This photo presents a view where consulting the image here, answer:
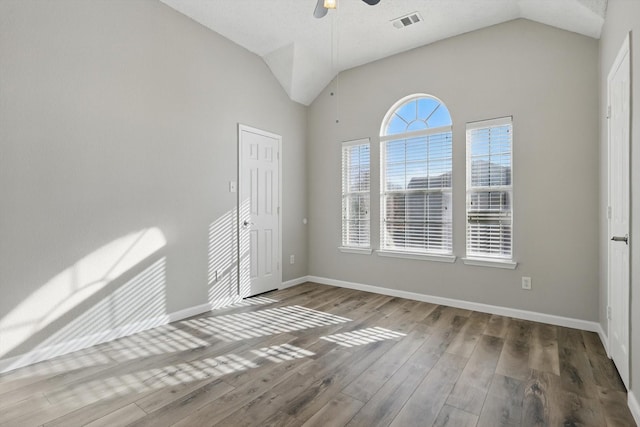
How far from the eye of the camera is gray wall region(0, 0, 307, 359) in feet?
8.09

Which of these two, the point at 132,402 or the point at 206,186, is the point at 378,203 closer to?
the point at 206,186

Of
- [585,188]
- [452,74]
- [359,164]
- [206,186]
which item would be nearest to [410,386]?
[585,188]

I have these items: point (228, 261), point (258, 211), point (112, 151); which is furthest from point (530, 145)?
point (112, 151)

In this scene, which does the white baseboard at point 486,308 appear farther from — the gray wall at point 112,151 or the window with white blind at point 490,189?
the gray wall at point 112,151

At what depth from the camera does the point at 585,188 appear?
125 inches

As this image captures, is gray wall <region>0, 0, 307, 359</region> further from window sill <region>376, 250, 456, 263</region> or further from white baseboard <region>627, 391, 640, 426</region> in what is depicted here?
white baseboard <region>627, 391, 640, 426</region>

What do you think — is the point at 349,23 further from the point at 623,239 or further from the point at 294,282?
the point at 294,282

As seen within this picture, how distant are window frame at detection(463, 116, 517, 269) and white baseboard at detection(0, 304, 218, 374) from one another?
3314 millimetres

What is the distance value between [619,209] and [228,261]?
3.85 metres

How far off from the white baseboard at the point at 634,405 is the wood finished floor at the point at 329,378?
43 mm

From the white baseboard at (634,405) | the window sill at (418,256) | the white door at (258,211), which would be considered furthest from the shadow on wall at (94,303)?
the white baseboard at (634,405)

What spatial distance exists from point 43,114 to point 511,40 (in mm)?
4633

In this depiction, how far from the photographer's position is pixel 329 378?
2.29m

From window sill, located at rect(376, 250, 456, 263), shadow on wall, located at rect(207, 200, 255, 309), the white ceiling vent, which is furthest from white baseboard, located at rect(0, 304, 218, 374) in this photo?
the white ceiling vent
